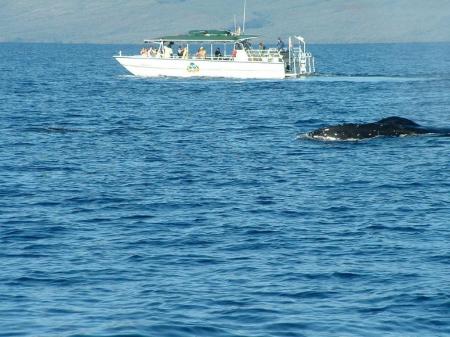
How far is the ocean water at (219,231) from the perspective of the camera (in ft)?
76.3

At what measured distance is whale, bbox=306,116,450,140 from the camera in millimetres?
52844

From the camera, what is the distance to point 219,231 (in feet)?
104

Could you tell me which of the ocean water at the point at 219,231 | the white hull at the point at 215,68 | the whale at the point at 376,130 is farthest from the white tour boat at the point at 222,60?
the whale at the point at 376,130

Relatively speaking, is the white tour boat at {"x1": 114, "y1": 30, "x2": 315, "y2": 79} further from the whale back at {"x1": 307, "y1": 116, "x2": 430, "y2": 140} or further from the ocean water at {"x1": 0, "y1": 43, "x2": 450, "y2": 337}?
the whale back at {"x1": 307, "y1": 116, "x2": 430, "y2": 140}

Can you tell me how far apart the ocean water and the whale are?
110 centimetres

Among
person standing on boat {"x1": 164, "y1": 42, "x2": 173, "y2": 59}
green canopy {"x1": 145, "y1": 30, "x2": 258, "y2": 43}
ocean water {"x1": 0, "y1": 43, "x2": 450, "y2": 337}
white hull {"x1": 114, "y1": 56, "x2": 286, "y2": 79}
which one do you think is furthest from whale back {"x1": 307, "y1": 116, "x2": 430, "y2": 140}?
person standing on boat {"x1": 164, "y1": 42, "x2": 173, "y2": 59}

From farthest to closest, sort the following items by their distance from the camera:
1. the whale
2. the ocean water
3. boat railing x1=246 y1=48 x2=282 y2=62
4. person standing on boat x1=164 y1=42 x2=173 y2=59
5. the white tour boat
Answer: person standing on boat x1=164 y1=42 x2=173 y2=59, boat railing x1=246 y1=48 x2=282 y2=62, the white tour boat, the whale, the ocean water

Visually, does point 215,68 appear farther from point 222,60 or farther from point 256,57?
point 256,57

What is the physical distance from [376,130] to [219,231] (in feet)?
75.2

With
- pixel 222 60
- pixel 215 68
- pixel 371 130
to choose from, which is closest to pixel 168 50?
pixel 215 68

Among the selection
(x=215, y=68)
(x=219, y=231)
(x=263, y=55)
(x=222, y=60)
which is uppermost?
(x=263, y=55)

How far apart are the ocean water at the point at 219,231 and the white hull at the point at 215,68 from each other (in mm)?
44885

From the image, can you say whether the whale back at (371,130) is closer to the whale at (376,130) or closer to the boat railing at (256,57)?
the whale at (376,130)

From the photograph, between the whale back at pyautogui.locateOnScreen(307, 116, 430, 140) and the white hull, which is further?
the white hull
